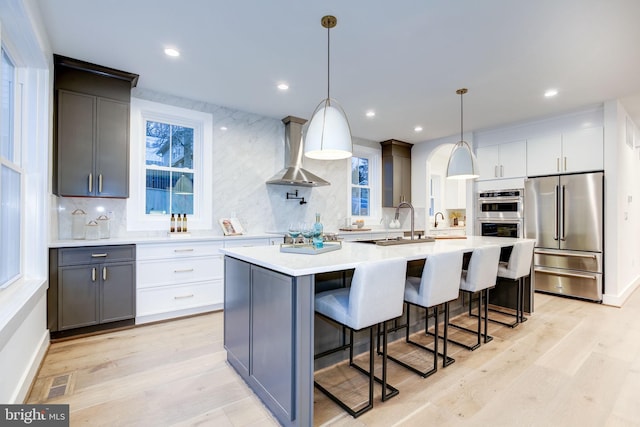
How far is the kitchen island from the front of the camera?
1.62m

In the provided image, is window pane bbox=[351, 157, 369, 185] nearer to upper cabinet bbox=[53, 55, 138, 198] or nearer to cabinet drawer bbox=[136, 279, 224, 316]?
cabinet drawer bbox=[136, 279, 224, 316]

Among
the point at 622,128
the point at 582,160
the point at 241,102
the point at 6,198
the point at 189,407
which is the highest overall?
the point at 241,102

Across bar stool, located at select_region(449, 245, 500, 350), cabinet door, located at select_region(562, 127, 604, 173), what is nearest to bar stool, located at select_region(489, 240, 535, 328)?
bar stool, located at select_region(449, 245, 500, 350)

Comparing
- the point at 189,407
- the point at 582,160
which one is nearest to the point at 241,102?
the point at 189,407

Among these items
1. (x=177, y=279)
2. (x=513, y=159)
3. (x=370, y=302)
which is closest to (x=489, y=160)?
(x=513, y=159)

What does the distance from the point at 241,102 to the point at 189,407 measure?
3.40m

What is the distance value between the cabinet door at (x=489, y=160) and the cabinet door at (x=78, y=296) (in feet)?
17.8

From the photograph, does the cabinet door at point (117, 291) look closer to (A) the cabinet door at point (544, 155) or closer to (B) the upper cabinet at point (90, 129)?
(B) the upper cabinet at point (90, 129)

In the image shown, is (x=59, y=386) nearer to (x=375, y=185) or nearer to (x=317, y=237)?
(x=317, y=237)

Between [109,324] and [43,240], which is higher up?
[43,240]

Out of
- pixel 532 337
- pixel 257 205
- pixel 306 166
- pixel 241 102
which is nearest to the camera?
pixel 532 337

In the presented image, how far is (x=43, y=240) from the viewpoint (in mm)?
2492

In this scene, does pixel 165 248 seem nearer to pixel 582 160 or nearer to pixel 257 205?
pixel 257 205

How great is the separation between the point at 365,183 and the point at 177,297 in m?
4.01
